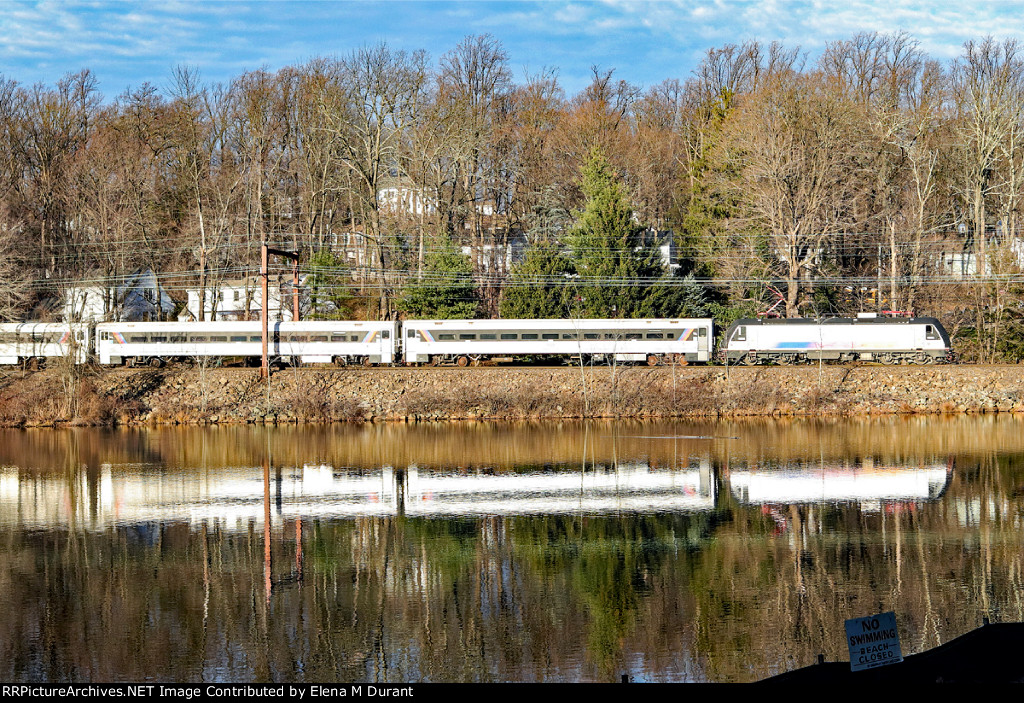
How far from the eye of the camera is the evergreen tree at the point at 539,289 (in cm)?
6294

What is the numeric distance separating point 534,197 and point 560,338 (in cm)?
2243

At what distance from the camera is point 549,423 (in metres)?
49.4

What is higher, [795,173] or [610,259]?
[795,173]

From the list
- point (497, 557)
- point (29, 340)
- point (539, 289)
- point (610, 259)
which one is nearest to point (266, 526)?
point (497, 557)

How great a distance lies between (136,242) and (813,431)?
48.3 m

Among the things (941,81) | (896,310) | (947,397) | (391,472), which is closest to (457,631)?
(391,472)

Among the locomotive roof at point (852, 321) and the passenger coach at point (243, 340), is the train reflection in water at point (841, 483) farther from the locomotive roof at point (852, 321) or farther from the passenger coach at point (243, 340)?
the passenger coach at point (243, 340)

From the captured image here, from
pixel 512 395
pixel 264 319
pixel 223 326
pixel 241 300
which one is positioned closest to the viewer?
pixel 512 395

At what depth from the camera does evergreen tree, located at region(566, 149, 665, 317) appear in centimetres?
6338

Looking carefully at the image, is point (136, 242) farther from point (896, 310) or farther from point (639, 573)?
point (639, 573)

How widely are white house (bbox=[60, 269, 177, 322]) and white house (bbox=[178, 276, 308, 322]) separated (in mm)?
1969

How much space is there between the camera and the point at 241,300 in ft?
232

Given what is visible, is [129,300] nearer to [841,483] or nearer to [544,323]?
[544,323]

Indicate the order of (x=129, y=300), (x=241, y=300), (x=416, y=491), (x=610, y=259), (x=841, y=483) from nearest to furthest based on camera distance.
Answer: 1. (x=841, y=483)
2. (x=416, y=491)
3. (x=610, y=259)
4. (x=129, y=300)
5. (x=241, y=300)
